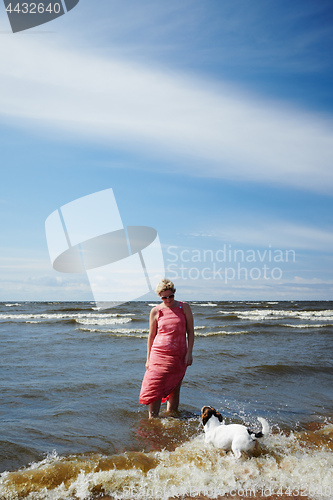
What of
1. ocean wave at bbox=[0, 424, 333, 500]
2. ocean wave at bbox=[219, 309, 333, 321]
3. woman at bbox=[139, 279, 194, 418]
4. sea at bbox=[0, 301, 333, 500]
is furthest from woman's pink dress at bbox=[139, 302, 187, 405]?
ocean wave at bbox=[219, 309, 333, 321]

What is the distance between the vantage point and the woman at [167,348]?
540 centimetres

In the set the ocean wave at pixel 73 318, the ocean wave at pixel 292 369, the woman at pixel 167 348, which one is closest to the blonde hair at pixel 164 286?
the woman at pixel 167 348

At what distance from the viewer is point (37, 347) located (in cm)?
1296

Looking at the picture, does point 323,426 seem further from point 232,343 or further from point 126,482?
point 232,343

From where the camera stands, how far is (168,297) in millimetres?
5438

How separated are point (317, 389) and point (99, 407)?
4569 millimetres

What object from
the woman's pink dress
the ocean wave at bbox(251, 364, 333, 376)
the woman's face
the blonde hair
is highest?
the blonde hair

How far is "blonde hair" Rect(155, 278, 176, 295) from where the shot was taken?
5.39m

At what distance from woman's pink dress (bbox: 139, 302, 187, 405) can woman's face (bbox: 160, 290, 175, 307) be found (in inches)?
3.0

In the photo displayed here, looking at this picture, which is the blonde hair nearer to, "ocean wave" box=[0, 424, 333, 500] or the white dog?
the white dog

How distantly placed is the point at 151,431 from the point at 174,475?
1.41m

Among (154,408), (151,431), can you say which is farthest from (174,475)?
(154,408)

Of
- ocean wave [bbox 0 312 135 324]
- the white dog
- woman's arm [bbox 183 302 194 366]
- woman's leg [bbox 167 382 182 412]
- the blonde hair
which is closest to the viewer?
the white dog

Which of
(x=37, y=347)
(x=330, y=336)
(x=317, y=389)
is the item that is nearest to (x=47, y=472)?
(x=317, y=389)
